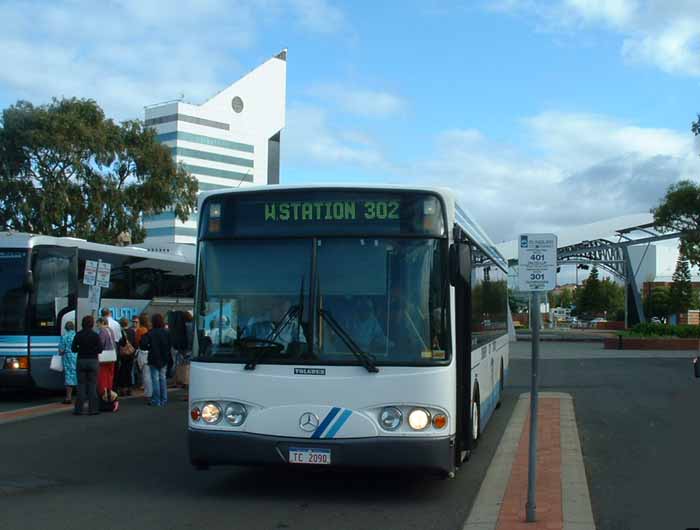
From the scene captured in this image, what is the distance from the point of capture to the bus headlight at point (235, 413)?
812cm

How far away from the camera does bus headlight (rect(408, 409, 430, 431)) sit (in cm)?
784

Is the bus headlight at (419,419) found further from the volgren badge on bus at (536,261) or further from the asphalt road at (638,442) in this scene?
the asphalt road at (638,442)

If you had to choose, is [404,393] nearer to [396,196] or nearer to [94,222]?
[396,196]

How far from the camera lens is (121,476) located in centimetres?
977

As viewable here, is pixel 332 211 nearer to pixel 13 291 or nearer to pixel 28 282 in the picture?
pixel 28 282

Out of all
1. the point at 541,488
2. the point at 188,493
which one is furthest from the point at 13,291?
the point at 541,488

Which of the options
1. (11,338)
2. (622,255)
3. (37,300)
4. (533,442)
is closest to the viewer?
(533,442)

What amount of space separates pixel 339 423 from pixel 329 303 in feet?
3.57

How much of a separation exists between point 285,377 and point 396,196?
78.9 inches

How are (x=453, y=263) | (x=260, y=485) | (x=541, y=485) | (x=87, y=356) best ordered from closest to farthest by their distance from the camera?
(x=453, y=263) < (x=541, y=485) < (x=260, y=485) < (x=87, y=356)

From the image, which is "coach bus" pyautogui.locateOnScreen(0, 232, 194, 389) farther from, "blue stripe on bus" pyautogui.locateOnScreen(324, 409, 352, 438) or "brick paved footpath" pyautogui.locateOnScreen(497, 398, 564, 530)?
"blue stripe on bus" pyautogui.locateOnScreen(324, 409, 352, 438)

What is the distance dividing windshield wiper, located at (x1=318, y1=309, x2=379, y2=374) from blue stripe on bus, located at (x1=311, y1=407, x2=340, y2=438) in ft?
1.56

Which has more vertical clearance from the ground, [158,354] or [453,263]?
[453,263]

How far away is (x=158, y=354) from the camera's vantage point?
1614 cm
